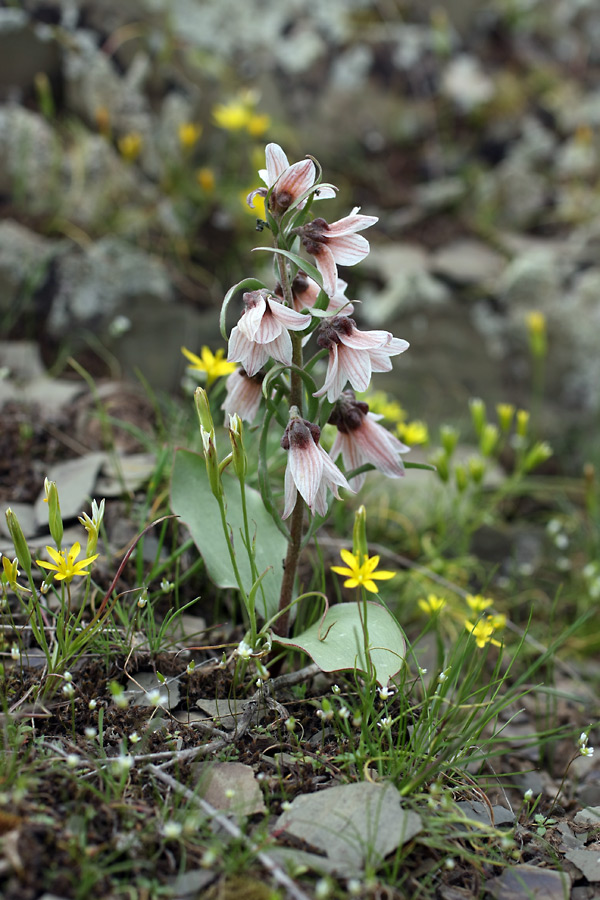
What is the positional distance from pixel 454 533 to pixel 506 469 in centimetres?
122

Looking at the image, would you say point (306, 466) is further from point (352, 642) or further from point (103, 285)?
point (103, 285)

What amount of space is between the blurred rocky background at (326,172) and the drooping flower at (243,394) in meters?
1.37

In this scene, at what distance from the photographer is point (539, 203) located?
4430mm

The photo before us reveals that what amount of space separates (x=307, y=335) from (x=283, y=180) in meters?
0.34

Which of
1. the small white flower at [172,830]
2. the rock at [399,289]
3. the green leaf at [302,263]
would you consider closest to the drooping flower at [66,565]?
the small white flower at [172,830]

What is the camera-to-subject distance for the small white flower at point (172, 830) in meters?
1.21

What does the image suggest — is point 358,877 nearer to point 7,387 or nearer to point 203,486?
point 203,486

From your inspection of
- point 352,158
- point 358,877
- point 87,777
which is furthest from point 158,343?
point 358,877

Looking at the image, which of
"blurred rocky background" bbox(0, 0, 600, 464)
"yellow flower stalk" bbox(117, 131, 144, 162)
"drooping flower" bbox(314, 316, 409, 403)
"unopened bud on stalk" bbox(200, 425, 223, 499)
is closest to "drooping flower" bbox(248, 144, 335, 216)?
"drooping flower" bbox(314, 316, 409, 403)

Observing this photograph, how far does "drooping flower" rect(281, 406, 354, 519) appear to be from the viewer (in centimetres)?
Answer: 157

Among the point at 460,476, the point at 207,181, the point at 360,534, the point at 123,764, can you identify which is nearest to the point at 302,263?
the point at 360,534

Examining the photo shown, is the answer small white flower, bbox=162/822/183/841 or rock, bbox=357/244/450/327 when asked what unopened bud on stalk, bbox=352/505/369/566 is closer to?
small white flower, bbox=162/822/183/841

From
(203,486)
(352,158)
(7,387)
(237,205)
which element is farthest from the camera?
(352,158)

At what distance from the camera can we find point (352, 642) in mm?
1670
